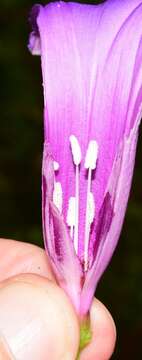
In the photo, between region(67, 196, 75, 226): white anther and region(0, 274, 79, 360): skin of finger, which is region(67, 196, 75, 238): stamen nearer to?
region(67, 196, 75, 226): white anther

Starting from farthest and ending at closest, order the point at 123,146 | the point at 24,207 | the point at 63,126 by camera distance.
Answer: the point at 24,207
the point at 63,126
the point at 123,146

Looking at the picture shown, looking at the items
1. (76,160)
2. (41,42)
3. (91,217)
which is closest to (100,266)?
(91,217)

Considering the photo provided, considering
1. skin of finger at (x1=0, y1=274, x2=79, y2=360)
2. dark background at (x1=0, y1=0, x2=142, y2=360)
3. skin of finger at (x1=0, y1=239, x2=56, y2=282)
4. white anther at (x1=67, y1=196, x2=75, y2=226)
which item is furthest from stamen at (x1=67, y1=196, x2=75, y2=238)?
dark background at (x1=0, y1=0, x2=142, y2=360)

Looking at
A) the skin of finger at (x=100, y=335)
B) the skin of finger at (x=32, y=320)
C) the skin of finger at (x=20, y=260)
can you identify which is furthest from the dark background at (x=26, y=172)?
the skin of finger at (x=32, y=320)

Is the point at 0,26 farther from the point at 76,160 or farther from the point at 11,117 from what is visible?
the point at 76,160

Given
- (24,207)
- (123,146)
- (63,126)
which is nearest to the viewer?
(123,146)

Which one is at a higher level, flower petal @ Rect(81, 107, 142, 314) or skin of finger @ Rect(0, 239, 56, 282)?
flower petal @ Rect(81, 107, 142, 314)

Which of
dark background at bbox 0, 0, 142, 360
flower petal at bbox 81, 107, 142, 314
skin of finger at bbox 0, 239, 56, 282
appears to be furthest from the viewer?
dark background at bbox 0, 0, 142, 360
